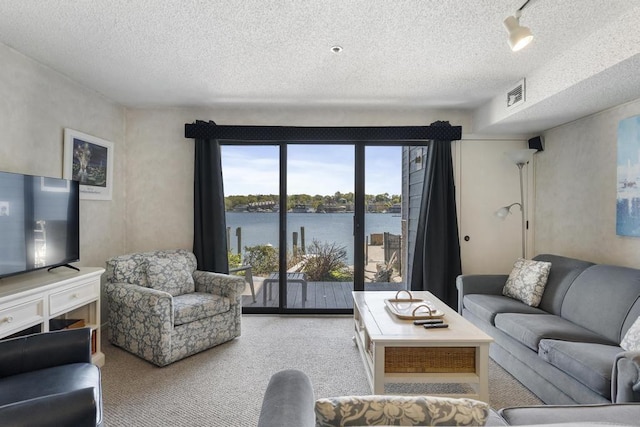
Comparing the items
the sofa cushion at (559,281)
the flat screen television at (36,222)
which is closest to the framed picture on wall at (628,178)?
the sofa cushion at (559,281)

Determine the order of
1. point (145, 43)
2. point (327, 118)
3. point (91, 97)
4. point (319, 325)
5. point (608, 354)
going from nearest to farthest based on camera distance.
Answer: point (608, 354)
point (145, 43)
point (91, 97)
point (319, 325)
point (327, 118)

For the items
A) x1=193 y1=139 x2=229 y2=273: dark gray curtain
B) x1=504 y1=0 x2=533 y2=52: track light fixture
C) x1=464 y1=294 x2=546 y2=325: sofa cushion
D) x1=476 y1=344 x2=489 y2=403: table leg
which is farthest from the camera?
x1=193 y1=139 x2=229 y2=273: dark gray curtain

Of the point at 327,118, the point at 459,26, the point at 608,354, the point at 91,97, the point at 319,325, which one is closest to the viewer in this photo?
the point at 608,354

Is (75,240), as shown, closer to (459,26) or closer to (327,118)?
(327,118)

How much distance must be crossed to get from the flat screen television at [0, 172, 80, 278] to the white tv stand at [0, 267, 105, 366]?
118 millimetres

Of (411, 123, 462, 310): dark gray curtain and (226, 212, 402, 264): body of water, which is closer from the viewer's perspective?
(411, 123, 462, 310): dark gray curtain

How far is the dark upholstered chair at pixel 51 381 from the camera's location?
3.49 ft

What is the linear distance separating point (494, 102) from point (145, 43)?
3.24 metres

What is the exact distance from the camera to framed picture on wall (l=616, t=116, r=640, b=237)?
2527mm

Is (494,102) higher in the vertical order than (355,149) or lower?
higher

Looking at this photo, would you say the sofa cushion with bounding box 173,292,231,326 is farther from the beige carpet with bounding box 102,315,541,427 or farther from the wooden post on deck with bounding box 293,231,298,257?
the wooden post on deck with bounding box 293,231,298,257

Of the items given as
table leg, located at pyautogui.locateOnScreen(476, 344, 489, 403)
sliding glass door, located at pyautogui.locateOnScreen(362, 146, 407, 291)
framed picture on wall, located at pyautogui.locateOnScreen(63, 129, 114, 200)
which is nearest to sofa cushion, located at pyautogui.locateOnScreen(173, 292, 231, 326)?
framed picture on wall, located at pyautogui.locateOnScreen(63, 129, 114, 200)

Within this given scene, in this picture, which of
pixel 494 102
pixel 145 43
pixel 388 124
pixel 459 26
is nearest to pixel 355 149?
pixel 388 124

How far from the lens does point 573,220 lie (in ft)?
10.4
